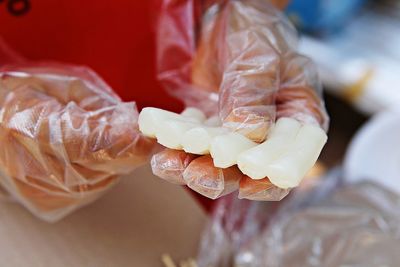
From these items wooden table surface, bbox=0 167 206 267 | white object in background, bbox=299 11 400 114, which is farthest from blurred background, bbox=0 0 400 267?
white object in background, bbox=299 11 400 114

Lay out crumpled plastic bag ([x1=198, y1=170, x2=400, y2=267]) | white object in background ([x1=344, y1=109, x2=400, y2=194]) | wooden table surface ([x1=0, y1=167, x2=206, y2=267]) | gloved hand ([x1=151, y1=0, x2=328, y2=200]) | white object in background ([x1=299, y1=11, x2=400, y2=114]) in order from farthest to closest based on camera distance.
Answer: white object in background ([x1=299, y1=11, x2=400, y2=114])
white object in background ([x1=344, y1=109, x2=400, y2=194])
crumpled plastic bag ([x1=198, y1=170, x2=400, y2=267])
wooden table surface ([x1=0, y1=167, x2=206, y2=267])
gloved hand ([x1=151, y1=0, x2=328, y2=200])

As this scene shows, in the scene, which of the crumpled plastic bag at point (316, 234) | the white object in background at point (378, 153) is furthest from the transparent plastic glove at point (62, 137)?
the white object in background at point (378, 153)

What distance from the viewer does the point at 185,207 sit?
0.59 m

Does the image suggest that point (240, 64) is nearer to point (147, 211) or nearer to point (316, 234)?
point (147, 211)

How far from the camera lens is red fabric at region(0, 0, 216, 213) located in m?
0.55

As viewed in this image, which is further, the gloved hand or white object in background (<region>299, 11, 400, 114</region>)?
white object in background (<region>299, 11, 400, 114</region>)

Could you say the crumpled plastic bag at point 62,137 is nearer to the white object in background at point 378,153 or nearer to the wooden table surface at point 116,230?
the wooden table surface at point 116,230

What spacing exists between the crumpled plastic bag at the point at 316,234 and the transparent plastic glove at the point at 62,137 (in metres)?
0.21

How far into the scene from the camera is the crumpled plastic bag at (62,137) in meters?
0.41

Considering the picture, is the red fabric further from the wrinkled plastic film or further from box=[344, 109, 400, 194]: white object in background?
box=[344, 109, 400, 194]: white object in background

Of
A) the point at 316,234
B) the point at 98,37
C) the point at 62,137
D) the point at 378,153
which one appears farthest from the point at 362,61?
Answer: the point at 62,137

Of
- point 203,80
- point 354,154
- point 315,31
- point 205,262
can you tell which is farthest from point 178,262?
point 315,31

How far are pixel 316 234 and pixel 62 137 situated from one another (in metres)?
0.41

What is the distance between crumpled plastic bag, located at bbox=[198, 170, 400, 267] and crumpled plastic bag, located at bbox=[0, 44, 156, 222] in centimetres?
21
